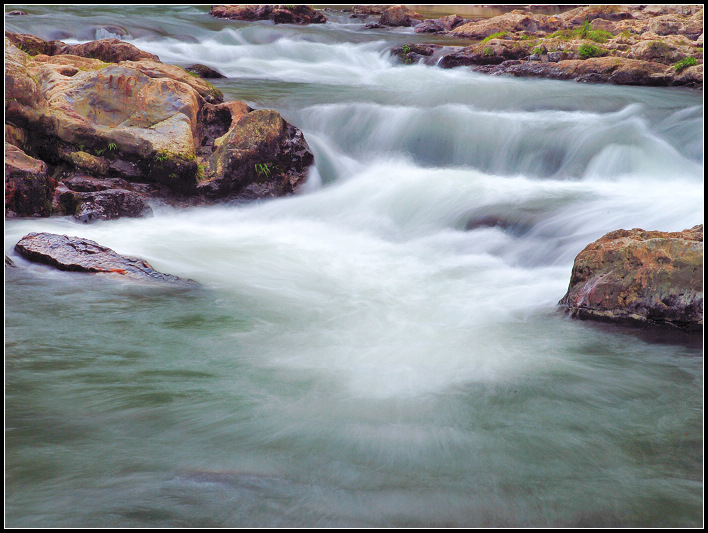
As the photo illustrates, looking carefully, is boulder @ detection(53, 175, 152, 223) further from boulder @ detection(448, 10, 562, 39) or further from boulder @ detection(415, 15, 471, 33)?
boulder @ detection(415, 15, 471, 33)

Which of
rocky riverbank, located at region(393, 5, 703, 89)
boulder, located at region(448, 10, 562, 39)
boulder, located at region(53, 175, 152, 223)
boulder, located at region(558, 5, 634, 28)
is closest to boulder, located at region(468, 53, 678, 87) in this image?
rocky riverbank, located at region(393, 5, 703, 89)

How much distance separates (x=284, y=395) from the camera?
3707mm

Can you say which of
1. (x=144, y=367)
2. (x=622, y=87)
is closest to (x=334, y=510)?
(x=144, y=367)

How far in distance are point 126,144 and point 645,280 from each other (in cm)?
639

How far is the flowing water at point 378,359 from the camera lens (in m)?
2.74

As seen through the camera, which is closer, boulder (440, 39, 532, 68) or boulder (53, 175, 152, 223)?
boulder (53, 175, 152, 223)

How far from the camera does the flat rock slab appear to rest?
17.7 feet

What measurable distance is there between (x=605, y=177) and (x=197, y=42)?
38.2 feet

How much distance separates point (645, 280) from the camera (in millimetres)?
4660

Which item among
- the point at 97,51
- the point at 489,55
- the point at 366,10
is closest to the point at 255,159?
the point at 97,51

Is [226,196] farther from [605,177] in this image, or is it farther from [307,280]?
[605,177]

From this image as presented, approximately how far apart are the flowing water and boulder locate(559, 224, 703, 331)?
0.17 metres

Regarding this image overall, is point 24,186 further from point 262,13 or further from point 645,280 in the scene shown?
point 262,13

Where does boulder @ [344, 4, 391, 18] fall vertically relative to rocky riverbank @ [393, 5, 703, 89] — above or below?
above
